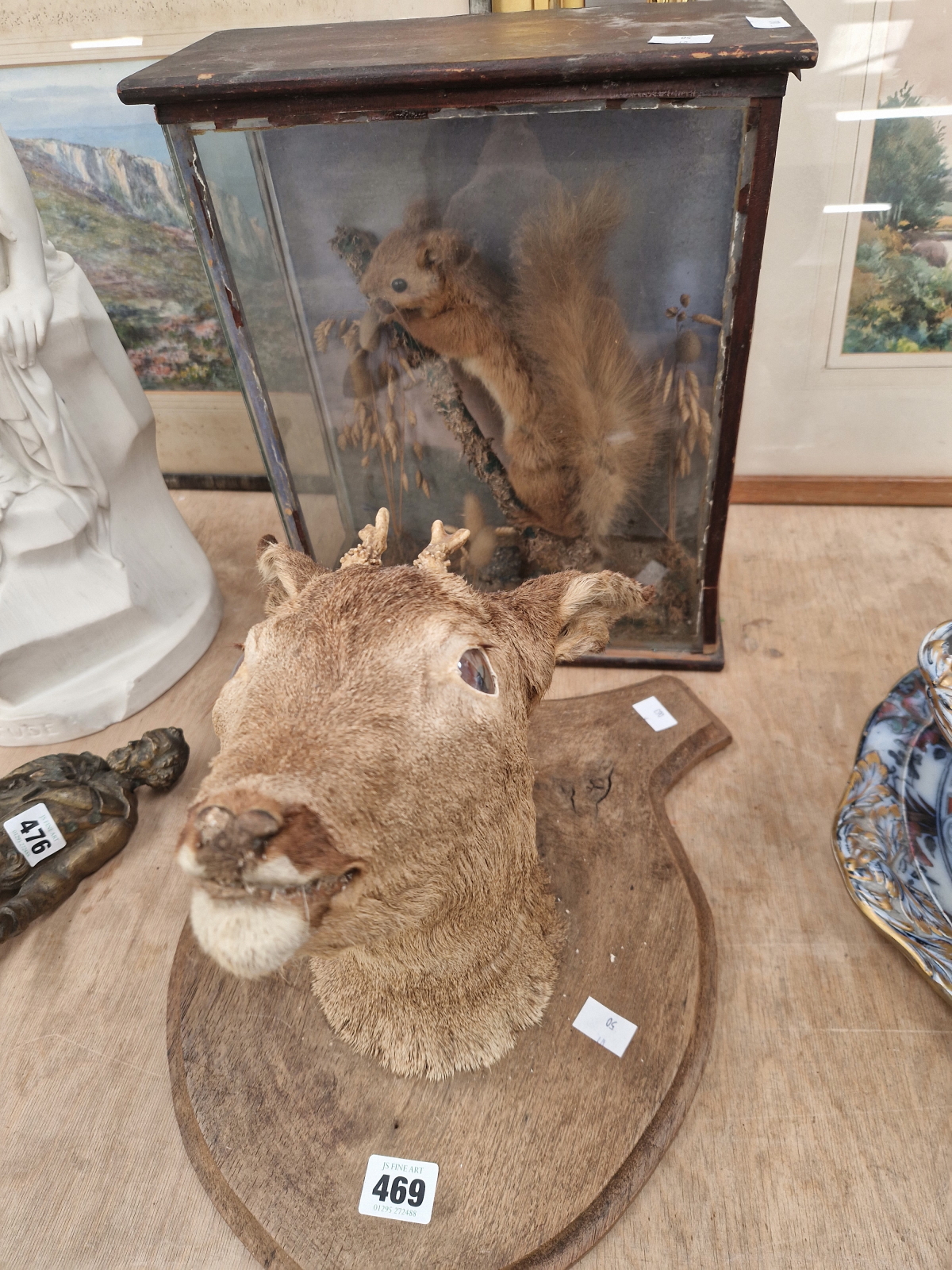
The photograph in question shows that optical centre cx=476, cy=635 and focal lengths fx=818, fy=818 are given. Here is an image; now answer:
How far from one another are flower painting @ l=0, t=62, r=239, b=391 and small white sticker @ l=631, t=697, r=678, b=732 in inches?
78.2

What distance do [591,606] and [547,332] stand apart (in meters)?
0.88

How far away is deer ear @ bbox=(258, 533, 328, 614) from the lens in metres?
1.24

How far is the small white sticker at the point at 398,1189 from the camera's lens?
3.89 feet

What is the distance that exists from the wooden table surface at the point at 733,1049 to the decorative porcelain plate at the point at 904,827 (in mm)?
149

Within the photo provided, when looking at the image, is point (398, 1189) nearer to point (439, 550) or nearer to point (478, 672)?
point (478, 672)

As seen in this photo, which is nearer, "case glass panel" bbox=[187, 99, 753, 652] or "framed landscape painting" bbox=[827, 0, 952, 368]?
"case glass panel" bbox=[187, 99, 753, 652]

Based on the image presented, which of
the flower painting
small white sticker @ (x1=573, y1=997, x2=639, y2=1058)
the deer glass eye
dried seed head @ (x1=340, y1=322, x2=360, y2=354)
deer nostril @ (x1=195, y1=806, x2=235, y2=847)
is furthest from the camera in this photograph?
the flower painting

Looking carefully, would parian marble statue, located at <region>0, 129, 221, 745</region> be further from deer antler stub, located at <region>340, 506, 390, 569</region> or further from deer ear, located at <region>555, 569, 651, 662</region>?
deer ear, located at <region>555, 569, 651, 662</region>

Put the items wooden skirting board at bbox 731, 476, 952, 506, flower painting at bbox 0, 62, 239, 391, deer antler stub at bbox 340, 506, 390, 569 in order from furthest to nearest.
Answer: wooden skirting board at bbox 731, 476, 952, 506 < flower painting at bbox 0, 62, 239, 391 < deer antler stub at bbox 340, 506, 390, 569

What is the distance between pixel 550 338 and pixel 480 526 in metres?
0.56

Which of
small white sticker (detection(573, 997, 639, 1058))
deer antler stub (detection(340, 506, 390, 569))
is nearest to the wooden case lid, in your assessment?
deer antler stub (detection(340, 506, 390, 569))

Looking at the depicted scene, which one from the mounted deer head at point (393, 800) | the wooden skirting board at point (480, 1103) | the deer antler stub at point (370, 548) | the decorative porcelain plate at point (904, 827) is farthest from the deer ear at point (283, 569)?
the decorative porcelain plate at point (904, 827)

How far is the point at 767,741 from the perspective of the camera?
208 cm

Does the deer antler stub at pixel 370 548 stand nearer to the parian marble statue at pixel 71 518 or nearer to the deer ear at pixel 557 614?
the deer ear at pixel 557 614
